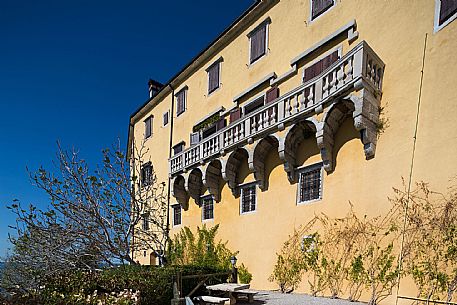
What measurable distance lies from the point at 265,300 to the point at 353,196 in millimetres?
4027

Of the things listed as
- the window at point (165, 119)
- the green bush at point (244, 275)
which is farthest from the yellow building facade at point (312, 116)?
the window at point (165, 119)

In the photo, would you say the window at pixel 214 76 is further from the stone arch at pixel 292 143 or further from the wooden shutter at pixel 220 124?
the stone arch at pixel 292 143

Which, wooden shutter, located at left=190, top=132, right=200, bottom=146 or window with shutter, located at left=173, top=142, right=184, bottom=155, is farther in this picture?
window with shutter, located at left=173, top=142, right=184, bottom=155

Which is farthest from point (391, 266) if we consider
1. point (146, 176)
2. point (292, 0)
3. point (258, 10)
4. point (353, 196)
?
point (146, 176)

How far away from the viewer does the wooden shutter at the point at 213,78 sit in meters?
16.8

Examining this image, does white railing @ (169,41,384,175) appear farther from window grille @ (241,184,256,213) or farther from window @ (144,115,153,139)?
window @ (144,115,153,139)

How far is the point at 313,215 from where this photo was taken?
10477 mm

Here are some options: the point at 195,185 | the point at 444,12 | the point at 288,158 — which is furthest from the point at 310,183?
the point at 195,185

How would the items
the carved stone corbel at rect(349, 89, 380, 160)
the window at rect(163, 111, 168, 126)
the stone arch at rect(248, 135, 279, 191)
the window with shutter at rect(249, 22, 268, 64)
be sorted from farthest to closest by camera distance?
the window at rect(163, 111, 168, 126) → the window with shutter at rect(249, 22, 268, 64) → the stone arch at rect(248, 135, 279, 191) → the carved stone corbel at rect(349, 89, 380, 160)

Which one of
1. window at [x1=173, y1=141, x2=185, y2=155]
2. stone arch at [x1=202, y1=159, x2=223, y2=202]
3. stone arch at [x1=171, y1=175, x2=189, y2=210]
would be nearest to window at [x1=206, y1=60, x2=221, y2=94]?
window at [x1=173, y1=141, x2=185, y2=155]

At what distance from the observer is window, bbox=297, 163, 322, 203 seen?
1058 centimetres

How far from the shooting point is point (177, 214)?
61.7 feet

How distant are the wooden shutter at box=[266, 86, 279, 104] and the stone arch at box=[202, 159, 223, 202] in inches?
161

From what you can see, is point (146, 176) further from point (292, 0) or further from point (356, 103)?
point (356, 103)
